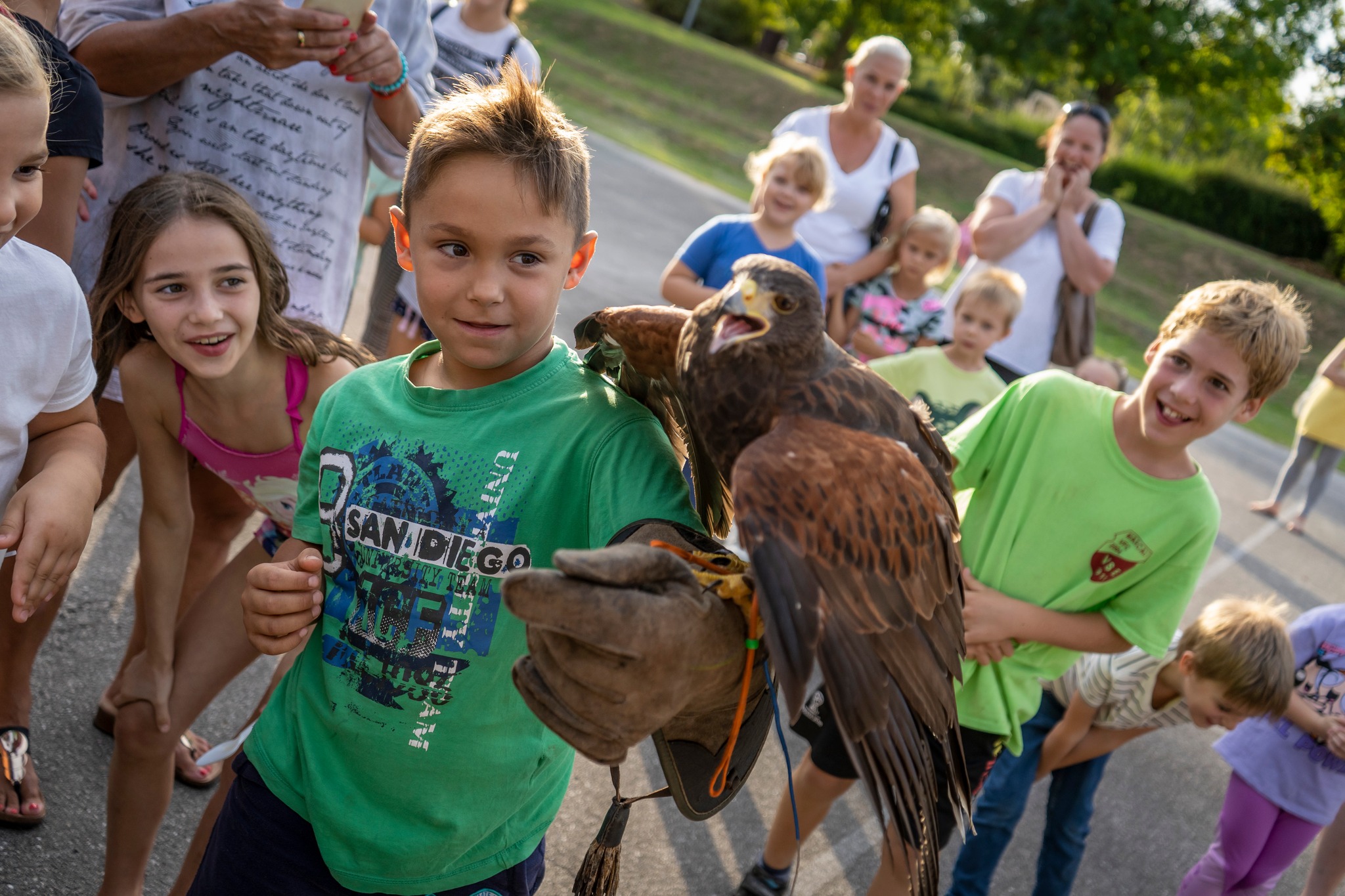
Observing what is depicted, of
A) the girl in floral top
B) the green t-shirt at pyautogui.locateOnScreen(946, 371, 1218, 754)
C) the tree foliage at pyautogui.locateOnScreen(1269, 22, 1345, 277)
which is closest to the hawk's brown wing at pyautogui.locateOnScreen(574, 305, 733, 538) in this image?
the green t-shirt at pyautogui.locateOnScreen(946, 371, 1218, 754)

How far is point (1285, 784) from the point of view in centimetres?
341

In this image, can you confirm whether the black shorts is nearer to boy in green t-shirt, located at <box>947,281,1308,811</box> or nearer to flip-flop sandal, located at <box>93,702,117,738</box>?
boy in green t-shirt, located at <box>947,281,1308,811</box>

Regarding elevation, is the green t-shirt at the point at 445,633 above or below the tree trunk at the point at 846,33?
below

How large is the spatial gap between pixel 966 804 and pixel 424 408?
1233mm

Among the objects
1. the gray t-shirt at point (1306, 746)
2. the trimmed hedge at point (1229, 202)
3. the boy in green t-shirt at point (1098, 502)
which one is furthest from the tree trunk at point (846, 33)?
the boy in green t-shirt at point (1098, 502)

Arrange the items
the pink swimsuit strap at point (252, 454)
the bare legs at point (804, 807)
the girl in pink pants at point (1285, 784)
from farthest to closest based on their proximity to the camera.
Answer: the girl in pink pants at point (1285, 784) < the bare legs at point (804, 807) < the pink swimsuit strap at point (252, 454)

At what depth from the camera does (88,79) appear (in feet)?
7.18

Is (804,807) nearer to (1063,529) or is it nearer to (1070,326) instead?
(1063,529)

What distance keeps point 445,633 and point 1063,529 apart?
6.20 feet

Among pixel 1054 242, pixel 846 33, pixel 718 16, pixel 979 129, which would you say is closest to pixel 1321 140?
pixel 979 129

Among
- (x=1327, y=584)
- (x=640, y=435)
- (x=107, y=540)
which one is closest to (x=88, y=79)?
(x=640, y=435)

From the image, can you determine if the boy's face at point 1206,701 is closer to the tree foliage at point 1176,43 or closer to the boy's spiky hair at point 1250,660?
the boy's spiky hair at point 1250,660

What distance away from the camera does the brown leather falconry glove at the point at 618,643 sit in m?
1.21

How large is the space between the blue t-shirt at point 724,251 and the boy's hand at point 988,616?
5.92 ft
